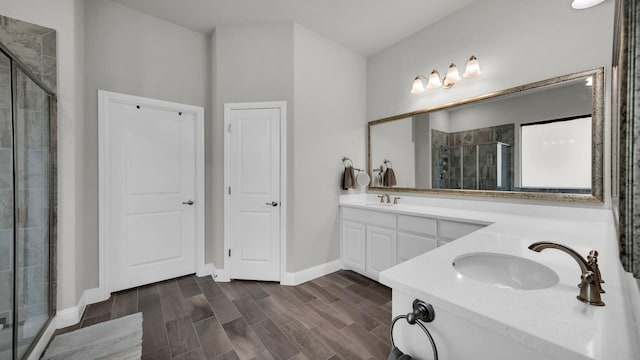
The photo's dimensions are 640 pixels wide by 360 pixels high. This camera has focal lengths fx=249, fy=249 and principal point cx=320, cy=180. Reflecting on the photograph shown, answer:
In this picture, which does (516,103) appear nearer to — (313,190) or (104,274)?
(313,190)

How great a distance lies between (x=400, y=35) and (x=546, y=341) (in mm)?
3160

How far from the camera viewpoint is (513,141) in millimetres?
2123

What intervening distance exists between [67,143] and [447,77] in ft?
11.0

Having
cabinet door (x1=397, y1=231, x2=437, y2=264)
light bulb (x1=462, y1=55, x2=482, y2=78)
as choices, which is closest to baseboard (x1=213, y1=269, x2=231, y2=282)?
cabinet door (x1=397, y1=231, x2=437, y2=264)

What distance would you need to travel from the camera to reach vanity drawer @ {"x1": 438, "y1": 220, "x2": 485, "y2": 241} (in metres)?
1.92

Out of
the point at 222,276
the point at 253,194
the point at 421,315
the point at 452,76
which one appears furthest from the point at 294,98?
the point at 421,315

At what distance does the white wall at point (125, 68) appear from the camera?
7.46 feet

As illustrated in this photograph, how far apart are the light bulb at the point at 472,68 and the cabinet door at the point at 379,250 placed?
161cm

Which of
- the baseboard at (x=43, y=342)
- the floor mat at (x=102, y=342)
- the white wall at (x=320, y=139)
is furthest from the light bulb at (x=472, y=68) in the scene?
the baseboard at (x=43, y=342)

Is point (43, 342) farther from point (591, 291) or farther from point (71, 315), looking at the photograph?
point (591, 291)

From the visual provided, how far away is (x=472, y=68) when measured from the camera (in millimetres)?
2238

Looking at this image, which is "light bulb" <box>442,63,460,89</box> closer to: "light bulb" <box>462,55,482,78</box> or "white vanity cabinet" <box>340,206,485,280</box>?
"light bulb" <box>462,55,482,78</box>

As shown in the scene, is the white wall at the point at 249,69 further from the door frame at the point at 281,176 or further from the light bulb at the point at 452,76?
the light bulb at the point at 452,76

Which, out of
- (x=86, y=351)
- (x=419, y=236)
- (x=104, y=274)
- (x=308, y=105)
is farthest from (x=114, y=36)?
(x=419, y=236)
